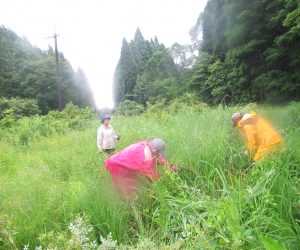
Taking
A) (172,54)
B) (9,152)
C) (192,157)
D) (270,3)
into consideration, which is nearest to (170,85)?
(172,54)

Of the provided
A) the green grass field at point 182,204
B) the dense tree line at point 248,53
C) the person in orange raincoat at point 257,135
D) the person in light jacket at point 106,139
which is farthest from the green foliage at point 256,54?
the green grass field at point 182,204

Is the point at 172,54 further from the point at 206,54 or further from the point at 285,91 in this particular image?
the point at 285,91

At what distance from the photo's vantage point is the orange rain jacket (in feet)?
14.0

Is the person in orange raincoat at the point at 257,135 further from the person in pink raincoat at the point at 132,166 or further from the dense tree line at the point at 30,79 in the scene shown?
the dense tree line at the point at 30,79

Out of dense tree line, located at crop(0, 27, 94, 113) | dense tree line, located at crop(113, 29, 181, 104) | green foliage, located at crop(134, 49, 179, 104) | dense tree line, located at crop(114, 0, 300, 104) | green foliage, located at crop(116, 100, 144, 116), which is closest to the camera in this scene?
green foliage, located at crop(116, 100, 144, 116)

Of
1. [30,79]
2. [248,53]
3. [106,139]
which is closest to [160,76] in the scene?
[30,79]

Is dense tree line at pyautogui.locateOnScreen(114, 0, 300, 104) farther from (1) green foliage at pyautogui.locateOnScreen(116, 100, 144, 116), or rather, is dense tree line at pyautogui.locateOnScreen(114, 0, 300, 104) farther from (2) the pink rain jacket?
(2) the pink rain jacket

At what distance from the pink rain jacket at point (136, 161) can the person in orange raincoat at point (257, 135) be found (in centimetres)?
123

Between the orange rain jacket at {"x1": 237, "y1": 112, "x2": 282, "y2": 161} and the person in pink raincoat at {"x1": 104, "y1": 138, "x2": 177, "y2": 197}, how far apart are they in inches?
46.6

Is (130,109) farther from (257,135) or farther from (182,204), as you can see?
(182,204)

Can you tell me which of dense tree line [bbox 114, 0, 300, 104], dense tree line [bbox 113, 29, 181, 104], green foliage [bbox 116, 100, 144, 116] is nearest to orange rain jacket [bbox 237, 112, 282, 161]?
dense tree line [bbox 114, 0, 300, 104]

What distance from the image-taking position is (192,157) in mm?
4328

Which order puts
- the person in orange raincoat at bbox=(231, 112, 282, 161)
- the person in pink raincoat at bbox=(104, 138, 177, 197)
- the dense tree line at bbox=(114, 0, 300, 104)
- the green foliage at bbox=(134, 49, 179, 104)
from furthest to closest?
1. the green foliage at bbox=(134, 49, 179, 104)
2. the dense tree line at bbox=(114, 0, 300, 104)
3. the person in orange raincoat at bbox=(231, 112, 282, 161)
4. the person in pink raincoat at bbox=(104, 138, 177, 197)

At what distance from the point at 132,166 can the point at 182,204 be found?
35.9 inches
